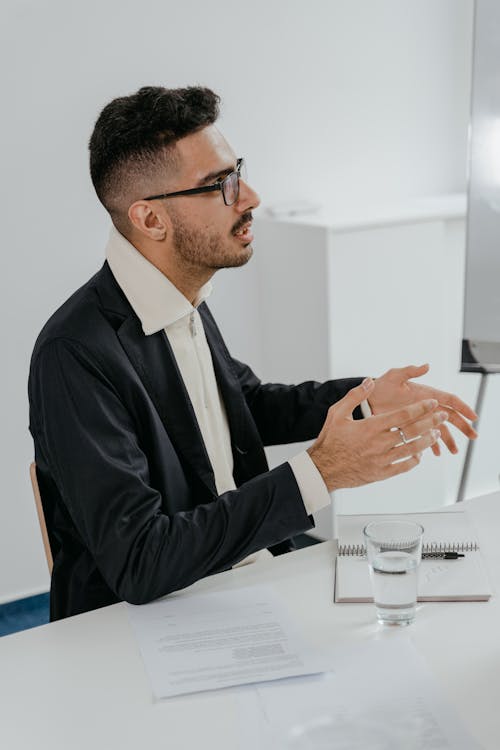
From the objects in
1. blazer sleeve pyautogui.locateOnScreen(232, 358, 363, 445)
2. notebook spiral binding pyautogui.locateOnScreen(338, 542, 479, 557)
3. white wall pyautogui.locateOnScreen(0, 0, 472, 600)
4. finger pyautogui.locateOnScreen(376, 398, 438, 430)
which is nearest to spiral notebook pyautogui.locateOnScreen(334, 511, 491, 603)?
notebook spiral binding pyautogui.locateOnScreen(338, 542, 479, 557)

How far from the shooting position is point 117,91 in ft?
9.91

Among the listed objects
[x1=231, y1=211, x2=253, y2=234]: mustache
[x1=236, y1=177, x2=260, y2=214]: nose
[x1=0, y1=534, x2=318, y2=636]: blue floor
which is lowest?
[x1=0, y1=534, x2=318, y2=636]: blue floor

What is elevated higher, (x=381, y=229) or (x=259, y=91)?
(x=259, y=91)

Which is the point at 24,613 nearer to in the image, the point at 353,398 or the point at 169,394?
the point at 169,394

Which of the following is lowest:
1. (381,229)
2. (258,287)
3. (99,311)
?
(258,287)

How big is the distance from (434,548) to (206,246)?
654mm

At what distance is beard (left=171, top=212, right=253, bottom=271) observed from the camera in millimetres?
1770

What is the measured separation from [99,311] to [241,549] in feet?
1.54

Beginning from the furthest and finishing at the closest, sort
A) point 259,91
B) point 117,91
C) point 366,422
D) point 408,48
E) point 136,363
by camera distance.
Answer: point 408,48, point 259,91, point 117,91, point 136,363, point 366,422

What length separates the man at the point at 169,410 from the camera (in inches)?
56.7

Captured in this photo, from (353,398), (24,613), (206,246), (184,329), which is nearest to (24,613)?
(24,613)

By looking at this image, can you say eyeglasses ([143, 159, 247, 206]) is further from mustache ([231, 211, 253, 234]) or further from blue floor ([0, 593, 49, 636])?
Result: blue floor ([0, 593, 49, 636])

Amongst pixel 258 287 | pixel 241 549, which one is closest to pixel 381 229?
pixel 258 287

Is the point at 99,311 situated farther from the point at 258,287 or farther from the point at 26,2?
the point at 258,287
